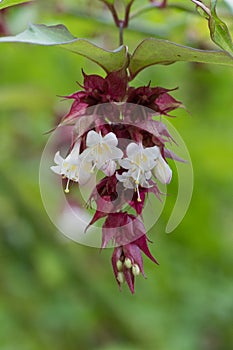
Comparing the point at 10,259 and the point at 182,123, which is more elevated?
the point at 182,123

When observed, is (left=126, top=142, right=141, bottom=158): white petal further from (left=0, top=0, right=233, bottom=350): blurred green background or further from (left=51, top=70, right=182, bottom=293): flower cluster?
(left=0, top=0, right=233, bottom=350): blurred green background

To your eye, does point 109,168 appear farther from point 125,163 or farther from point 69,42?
point 69,42

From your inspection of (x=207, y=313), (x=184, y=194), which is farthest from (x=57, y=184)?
(x=184, y=194)

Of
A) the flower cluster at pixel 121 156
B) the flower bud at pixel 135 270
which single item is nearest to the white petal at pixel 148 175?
the flower cluster at pixel 121 156

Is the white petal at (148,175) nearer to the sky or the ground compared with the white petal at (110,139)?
nearer to the ground

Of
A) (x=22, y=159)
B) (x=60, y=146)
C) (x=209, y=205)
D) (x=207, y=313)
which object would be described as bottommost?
(x=207, y=313)

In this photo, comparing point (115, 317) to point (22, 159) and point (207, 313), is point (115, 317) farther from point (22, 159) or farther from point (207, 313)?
point (22, 159)

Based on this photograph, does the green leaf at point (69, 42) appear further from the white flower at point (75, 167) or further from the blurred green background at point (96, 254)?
the blurred green background at point (96, 254)

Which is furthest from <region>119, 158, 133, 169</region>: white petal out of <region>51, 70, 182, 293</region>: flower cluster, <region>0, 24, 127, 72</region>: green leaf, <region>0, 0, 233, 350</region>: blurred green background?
<region>0, 0, 233, 350</region>: blurred green background
